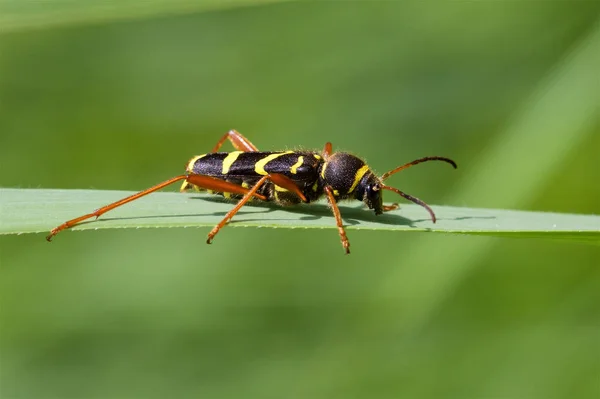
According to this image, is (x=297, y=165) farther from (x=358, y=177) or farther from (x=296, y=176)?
(x=358, y=177)

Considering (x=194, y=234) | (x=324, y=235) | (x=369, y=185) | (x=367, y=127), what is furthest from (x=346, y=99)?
Answer: (x=369, y=185)

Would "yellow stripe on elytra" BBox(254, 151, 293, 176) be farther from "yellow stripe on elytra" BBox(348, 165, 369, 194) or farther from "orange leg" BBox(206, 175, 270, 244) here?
"yellow stripe on elytra" BBox(348, 165, 369, 194)

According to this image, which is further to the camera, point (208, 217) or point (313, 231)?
point (313, 231)

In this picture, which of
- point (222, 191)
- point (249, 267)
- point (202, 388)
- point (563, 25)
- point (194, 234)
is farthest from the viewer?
point (563, 25)

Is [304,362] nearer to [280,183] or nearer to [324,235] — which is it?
[280,183]

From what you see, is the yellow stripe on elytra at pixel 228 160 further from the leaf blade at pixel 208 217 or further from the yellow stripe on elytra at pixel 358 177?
the yellow stripe on elytra at pixel 358 177

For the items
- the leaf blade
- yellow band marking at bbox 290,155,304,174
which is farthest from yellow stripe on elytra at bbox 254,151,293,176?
the leaf blade

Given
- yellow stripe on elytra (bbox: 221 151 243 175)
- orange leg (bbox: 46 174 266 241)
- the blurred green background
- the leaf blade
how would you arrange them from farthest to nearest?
the blurred green background → yellow stripe on elytra (bbox: 221 151 243 175) → orange leg (bbox: 46 174 266 241) → the leaf blade

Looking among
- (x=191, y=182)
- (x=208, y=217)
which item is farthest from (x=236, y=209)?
(x=191, y=182)
